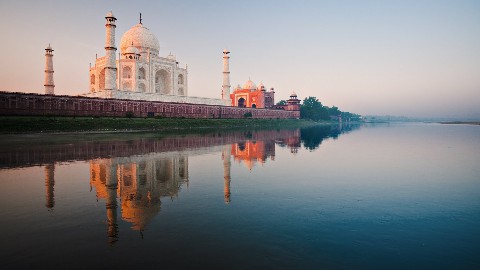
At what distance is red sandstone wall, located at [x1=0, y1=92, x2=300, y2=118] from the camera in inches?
1070

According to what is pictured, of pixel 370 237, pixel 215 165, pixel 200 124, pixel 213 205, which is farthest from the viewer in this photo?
pixel 200 124

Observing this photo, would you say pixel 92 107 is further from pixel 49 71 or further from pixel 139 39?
pixel 139 39

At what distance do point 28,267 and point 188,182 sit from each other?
504 cm

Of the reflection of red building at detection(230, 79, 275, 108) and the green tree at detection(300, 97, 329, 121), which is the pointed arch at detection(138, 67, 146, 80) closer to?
the reflection of red building at detection(230, 79, 275, 108)

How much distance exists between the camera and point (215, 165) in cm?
1159

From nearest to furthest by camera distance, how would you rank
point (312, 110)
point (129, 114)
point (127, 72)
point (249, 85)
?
point (129, 114)
point (127, 72)
point (249, 85)
point (312, 110)

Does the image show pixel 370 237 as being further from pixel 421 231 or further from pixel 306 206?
pixel 306 206

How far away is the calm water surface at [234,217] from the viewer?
3996mm

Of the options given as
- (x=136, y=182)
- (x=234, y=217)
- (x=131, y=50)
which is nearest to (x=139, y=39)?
(x=131, y=50)

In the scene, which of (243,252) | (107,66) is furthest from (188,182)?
(107,66)

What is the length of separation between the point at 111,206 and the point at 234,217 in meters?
2.65

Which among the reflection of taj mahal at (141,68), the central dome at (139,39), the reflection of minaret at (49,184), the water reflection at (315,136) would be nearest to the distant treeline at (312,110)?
the water reflection at (315,136)

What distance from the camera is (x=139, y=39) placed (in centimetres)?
4734

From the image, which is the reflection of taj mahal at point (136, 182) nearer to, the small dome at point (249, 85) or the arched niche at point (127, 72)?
the arched niche at point (127, 72)
